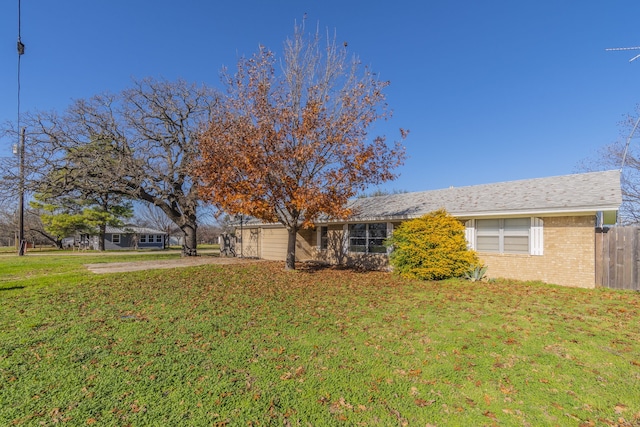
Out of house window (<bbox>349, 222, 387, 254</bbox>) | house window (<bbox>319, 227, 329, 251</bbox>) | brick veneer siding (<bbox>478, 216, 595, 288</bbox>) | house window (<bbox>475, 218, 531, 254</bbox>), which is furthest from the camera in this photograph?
house window (<bbox>319, 227, 329, 251</bbox>)

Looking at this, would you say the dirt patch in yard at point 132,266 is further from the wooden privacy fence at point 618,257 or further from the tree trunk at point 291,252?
the wooden privacy fence at point 618,257

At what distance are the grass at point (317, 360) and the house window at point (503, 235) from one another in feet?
9.05

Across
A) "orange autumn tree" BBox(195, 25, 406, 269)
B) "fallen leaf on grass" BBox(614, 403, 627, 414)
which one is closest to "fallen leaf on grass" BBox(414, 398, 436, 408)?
"fallen leaf on grass" BBox(614, 403, 627, 414)

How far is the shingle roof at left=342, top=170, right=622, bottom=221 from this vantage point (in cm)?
941

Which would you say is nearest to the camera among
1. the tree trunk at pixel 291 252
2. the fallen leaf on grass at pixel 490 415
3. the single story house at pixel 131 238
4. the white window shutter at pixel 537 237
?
the fallen leaf on grass at pixel 490 415

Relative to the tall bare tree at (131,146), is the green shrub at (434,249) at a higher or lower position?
lower

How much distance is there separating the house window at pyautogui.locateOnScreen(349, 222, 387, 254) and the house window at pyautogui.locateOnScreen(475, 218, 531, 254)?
404cm

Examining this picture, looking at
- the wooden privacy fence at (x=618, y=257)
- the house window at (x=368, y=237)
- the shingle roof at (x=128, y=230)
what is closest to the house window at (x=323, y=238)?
the house window at (x=368, y=237)

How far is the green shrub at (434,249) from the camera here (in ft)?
36.5

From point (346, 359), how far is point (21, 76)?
1772cm

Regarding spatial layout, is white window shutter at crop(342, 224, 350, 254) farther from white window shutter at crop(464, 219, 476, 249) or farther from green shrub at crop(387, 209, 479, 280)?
white window shutter at crop(464, 219, 476, 249)

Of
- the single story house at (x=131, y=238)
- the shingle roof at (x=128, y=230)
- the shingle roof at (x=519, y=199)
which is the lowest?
the single story house at (x=131, y=238)

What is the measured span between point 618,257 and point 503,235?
298 centimetres

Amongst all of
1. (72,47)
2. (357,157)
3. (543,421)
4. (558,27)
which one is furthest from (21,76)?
(558,27)
